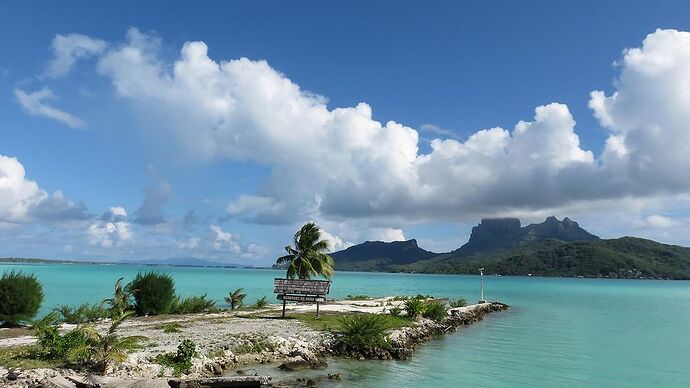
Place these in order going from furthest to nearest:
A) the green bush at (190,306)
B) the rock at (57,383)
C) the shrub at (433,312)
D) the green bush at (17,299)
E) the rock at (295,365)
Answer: the shrub at (433,312) → the green bush at (190,306) → the green bush at (17,299) → the rock at (295,365) → the rock at (57,383)

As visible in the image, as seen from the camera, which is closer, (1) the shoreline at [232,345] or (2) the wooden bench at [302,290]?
(1) the shoreline at [232,345]

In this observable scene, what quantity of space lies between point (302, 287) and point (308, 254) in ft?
44.5

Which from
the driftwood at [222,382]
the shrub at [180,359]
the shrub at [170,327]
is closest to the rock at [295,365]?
the driftwood at [222,382]

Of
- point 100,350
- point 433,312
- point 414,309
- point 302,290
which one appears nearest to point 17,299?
point 100,350

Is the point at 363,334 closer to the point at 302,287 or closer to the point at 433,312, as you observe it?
the point at 302,287

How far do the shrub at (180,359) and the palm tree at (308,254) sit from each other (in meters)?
27.1

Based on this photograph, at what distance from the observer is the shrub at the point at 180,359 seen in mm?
20452

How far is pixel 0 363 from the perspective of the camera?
17.9 metres

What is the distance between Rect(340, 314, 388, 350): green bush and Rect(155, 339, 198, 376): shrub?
9.77 metres

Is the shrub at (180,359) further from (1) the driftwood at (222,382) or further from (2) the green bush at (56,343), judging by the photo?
(2) the green bush at (56,343)

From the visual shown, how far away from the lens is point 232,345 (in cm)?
2466

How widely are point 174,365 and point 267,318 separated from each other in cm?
1552

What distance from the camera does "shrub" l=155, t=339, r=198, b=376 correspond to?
20.5m

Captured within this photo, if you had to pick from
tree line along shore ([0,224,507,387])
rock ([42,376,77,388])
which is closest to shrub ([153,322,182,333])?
tree line along shore ([0,224,507,387])
